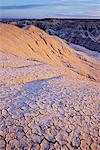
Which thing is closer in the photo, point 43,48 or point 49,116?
point 49,116

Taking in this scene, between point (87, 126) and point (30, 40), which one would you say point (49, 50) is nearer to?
point (30, 40)

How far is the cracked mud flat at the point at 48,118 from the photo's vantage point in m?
2.16

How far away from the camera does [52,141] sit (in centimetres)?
216

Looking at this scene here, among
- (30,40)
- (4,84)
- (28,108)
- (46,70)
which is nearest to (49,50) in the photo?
(30,40)

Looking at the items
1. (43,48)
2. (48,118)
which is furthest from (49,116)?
(43,48)

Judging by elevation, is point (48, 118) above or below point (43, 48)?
above

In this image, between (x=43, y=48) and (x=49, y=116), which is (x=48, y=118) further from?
(x=43, y=48)

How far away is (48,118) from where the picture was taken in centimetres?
234

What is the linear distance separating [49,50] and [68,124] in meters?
8.78

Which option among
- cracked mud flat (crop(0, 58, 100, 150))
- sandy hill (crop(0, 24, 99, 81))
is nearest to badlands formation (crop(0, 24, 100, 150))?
cracked mud flat (crop(0, 58, 100, 150))

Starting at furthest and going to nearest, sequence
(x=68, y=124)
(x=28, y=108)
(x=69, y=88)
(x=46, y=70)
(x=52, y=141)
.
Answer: (x=46, y=70), (x=69, y=88), (x=28, y=108), (x=68, y=124), (x=52, y=141)

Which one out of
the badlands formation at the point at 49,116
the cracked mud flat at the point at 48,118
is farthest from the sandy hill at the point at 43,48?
the cracked mud flat at the point at 48,118

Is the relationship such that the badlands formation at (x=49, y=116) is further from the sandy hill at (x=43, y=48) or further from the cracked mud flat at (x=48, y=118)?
the sandy hill at (x=43, y=48)

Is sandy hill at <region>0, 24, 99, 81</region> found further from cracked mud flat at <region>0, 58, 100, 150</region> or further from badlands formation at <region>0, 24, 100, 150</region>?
cracked mud flat at <region>0, 58, 100, 150</region>
